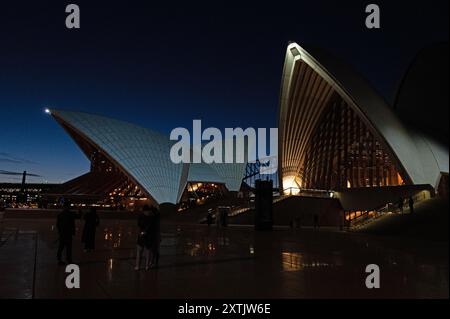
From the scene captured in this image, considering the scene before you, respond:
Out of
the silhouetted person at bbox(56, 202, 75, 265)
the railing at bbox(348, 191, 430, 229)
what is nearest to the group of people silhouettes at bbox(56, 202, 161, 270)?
the silhouetted person at bbox(56, 202, 75, 265)

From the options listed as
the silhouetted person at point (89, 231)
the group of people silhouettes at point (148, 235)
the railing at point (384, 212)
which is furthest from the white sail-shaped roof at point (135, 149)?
the group of people silhouettes at point (148, 235)

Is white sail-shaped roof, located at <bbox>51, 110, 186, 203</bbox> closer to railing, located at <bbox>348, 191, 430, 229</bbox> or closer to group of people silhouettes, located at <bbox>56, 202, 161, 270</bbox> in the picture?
railing, located at <bbox>348, 191, 430, 229</bbox>

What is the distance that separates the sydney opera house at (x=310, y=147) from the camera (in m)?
28.8

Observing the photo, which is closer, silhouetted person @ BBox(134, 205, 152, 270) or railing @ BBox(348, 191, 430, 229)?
silhouetted person @ BBox(134, 205, 152, 270)

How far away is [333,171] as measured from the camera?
37594 mm

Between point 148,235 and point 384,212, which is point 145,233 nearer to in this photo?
point 148,235

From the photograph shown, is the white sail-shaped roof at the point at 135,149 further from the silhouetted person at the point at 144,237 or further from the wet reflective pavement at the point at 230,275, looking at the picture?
the silhouetted person at the point at 144,237

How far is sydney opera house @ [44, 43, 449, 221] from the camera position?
2877 cm

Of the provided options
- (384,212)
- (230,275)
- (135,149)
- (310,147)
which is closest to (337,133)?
(310,147)

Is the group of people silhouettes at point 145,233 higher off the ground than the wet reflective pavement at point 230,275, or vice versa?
the group of people silhouettes at point 145,233

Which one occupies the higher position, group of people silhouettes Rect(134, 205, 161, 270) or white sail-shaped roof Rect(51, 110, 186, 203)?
white sail-shaped roof Rect(51, 110, 186, 203)

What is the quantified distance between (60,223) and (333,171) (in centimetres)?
3254

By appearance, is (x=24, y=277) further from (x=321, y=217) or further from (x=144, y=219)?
(x=321, y=217)

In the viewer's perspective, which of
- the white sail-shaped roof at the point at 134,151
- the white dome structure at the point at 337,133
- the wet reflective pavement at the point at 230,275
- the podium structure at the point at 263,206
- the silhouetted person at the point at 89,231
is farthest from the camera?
the white sail-shaped roof at the point at 134,151
